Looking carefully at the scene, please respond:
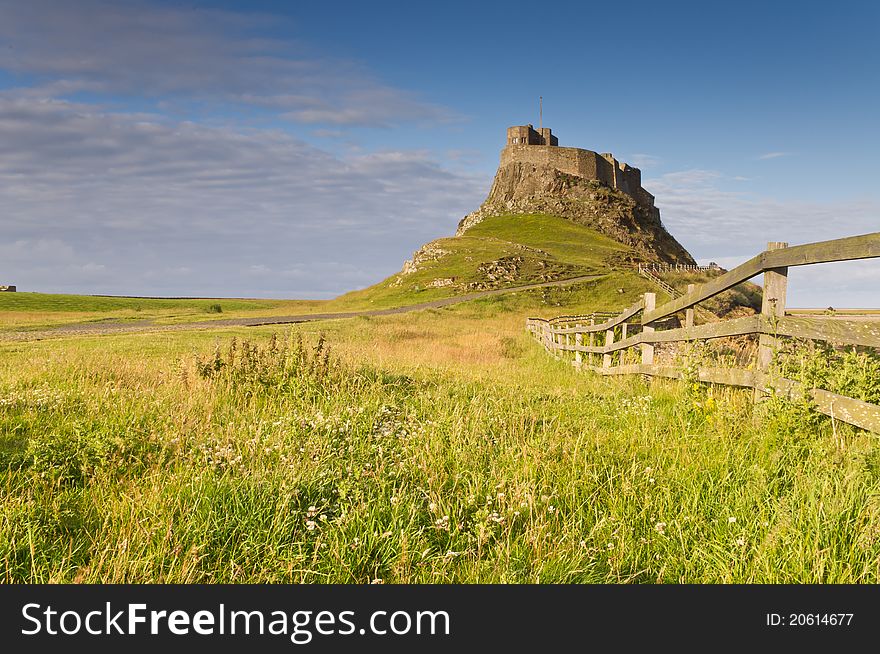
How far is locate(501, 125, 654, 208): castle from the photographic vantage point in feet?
380

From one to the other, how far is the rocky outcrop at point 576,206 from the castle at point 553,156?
1219 mm

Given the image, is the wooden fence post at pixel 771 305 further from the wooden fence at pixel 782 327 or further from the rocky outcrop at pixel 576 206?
the rocky outcrop at pixel 576 206

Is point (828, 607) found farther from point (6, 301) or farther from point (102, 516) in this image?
point (6, 301)

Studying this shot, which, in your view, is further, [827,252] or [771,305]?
[771,305]

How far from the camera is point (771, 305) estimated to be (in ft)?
20.4

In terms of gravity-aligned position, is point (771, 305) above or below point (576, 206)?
below

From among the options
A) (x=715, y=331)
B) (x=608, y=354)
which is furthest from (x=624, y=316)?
(x=715, y=331)

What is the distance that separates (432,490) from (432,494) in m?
0.15

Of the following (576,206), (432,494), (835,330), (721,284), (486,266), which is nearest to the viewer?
(432,494)

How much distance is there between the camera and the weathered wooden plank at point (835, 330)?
4910mm

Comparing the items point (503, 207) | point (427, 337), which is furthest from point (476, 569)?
point (503, 207)

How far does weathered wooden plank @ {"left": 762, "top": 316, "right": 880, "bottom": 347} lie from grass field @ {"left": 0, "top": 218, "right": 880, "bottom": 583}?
326 millimetres

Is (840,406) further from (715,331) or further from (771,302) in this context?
(715,331)

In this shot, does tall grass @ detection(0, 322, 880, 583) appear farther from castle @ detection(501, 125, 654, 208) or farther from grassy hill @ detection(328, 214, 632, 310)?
castle @ detection(501, 125, 654, 208)
